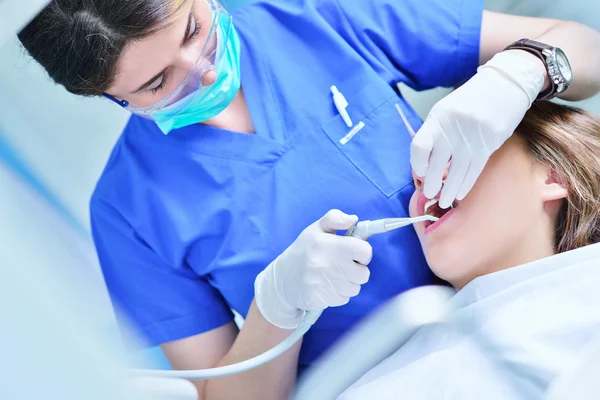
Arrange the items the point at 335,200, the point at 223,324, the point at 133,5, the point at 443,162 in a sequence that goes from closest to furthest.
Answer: the point at 133,5
the point at 443,162
the point at 335,200
the point at 223,324

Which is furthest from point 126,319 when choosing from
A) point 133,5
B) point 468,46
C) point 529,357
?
point 468,46

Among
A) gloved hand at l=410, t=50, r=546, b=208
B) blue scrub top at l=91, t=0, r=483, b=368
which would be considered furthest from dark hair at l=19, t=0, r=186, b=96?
gloved hand at l=410, t=50, r=546, b=208

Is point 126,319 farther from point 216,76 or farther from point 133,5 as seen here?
point 133,5

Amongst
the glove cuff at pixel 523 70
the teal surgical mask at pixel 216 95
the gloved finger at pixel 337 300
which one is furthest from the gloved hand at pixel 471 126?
the teal surgical mask at pixel 216 95

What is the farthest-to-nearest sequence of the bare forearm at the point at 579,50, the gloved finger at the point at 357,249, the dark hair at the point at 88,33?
the bare forearm at the point at 579,50 → the gloved finger at the point at 357,249 → the dark hair at the point at 88,33

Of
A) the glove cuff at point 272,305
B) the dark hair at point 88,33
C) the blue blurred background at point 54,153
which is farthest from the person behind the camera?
the glove cuff at point 272,305

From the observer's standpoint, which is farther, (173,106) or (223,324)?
(223,324)

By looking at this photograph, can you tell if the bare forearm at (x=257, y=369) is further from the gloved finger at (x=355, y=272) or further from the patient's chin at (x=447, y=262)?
the patient's chin at (x=447, y=262)

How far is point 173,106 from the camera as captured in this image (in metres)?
1.18

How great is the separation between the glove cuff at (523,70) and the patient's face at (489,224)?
146mm

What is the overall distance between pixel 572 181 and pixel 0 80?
1.13m

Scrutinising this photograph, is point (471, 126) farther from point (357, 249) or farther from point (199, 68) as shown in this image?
point (199, 68)

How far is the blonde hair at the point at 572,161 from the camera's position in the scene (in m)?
1.16

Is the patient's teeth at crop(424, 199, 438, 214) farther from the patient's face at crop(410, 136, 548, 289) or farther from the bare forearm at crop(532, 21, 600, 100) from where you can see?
A: the bare forearm at crop(532, 21, 600, 100)
